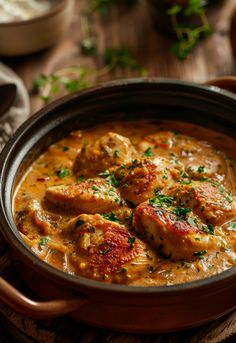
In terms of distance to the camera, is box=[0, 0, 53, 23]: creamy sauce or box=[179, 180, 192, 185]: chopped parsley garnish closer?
box=[179, 180, 192, 185]: chopped parsley garnish

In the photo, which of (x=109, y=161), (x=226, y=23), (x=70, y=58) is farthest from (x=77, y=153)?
(x=226, y=23)

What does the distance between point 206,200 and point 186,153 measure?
660 millimetres

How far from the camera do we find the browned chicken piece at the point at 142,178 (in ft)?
11.1

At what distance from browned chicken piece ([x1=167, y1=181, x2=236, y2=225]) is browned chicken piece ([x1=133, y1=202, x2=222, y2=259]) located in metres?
0.15

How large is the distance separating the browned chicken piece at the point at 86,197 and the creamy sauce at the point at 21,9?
8.98ft

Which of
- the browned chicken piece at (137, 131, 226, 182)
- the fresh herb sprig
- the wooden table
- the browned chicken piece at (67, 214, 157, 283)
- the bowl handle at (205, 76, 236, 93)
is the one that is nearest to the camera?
the browned chicken piece at (67, 214, 157, 283)

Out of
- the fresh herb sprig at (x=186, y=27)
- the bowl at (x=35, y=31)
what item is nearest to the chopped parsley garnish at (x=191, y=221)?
the fresh herb sprig at (x=186, y=27)

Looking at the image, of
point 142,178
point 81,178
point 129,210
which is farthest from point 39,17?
point 129,210

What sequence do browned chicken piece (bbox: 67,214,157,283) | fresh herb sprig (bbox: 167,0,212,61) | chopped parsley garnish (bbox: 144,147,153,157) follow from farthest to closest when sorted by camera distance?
fresh herb sprig (bbox: 167,0,212,61), chopped parsley garnish (bbox: 144,147,153,157), browned chicken piece (bbox: 67,214,157,283)

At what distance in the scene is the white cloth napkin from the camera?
455 cm

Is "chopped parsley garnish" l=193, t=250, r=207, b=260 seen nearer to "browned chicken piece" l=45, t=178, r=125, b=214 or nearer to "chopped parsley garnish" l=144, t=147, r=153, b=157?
"browned chicken piece" l=45, t=178, r=125, b=214

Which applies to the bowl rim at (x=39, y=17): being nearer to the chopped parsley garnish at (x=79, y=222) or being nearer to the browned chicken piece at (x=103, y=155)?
the browned chicken piece at (x=103, y=155)

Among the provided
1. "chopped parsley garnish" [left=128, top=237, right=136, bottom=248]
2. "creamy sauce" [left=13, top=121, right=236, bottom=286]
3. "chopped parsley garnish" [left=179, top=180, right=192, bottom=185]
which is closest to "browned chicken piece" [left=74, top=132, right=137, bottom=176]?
"creamy sauce" [left=13, top=121, right=236, bottom=286]

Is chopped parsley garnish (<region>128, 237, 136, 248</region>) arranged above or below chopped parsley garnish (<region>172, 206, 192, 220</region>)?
below
